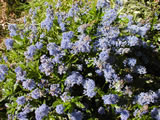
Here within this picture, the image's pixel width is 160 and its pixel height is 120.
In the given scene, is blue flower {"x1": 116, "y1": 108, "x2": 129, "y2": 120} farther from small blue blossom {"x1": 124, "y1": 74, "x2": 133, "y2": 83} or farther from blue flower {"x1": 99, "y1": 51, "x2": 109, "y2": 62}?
blue flower {"x1": 99, "y1": 51, "x2": 109, "y2": 62}

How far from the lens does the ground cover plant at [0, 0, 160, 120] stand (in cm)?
282

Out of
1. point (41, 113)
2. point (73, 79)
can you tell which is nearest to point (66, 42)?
point (73, 79)

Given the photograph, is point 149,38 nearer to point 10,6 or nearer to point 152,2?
point 152,2

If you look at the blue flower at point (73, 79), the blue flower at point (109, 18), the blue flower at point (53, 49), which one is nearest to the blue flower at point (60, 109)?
the blue flower at point (73, 79)

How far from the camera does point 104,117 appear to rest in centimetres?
336

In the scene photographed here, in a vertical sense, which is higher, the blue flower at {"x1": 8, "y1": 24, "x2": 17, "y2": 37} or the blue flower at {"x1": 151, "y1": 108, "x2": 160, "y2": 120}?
the blue flower at {"x1": 8, "y1": 24, "x2": 17, "y2": 37}

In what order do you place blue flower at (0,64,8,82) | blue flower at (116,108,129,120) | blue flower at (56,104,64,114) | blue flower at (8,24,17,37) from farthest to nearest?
blue flower at (8,24,17,37) → blue flower at (0,64,8,82) → blue flower at (116,108,129,120) → blue flower at (56,104,64,114)

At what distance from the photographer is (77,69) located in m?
3.01

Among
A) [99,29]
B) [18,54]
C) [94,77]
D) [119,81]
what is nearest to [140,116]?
[119,81]

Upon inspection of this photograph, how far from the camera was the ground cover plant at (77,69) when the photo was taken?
Result: 2.82 metres

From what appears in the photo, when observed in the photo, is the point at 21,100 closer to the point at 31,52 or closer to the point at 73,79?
the point at 31,52

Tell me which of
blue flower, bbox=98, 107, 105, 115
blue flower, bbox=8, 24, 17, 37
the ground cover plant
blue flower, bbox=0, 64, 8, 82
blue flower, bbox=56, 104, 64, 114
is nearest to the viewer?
blue flower, bbox=56, 104, 64, 114

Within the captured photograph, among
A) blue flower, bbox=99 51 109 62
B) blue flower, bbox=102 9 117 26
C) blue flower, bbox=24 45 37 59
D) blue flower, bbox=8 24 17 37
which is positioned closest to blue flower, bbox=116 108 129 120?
blue flower, bbox=99 51 109 62

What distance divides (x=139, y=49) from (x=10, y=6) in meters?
4.12
